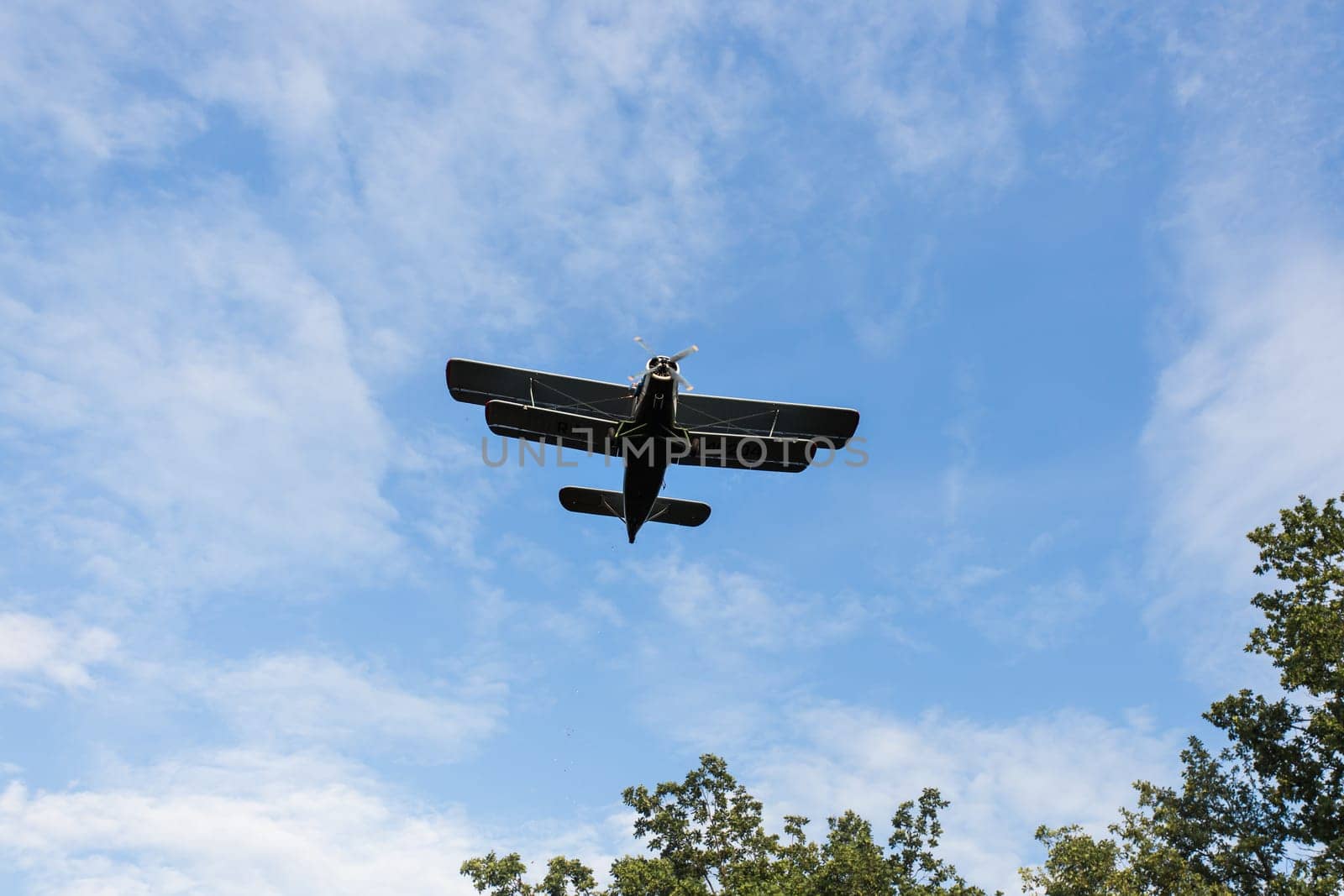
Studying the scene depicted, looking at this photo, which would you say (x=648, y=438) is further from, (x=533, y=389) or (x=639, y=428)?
(x=533, y=389)

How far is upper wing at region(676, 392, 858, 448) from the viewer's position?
2105cm

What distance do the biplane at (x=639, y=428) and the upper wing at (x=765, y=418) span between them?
2 cm

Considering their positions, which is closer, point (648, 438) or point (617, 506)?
point (648, 438)

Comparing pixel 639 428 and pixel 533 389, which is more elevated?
pixel 533 389

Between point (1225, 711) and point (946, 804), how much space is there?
33.0ft

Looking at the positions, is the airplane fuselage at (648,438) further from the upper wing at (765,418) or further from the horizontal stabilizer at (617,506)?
the upper wing at (765,418)

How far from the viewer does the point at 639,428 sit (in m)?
18.8

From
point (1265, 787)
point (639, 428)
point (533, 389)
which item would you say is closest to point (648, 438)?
point (639, 428)

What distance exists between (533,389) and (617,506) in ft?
11.5

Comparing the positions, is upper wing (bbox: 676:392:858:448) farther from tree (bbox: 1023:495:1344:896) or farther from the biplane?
tree (bbox: 1023:495:1344:896)

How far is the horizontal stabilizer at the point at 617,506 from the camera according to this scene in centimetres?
2186

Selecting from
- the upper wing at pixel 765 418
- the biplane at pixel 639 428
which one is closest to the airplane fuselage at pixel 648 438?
the biplane at pixel 639 428

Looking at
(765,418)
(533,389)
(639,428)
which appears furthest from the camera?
(765,418)

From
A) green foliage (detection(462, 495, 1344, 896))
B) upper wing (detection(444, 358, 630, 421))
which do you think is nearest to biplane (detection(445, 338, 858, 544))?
upper wing (detection(444, 358, 630, 421))
